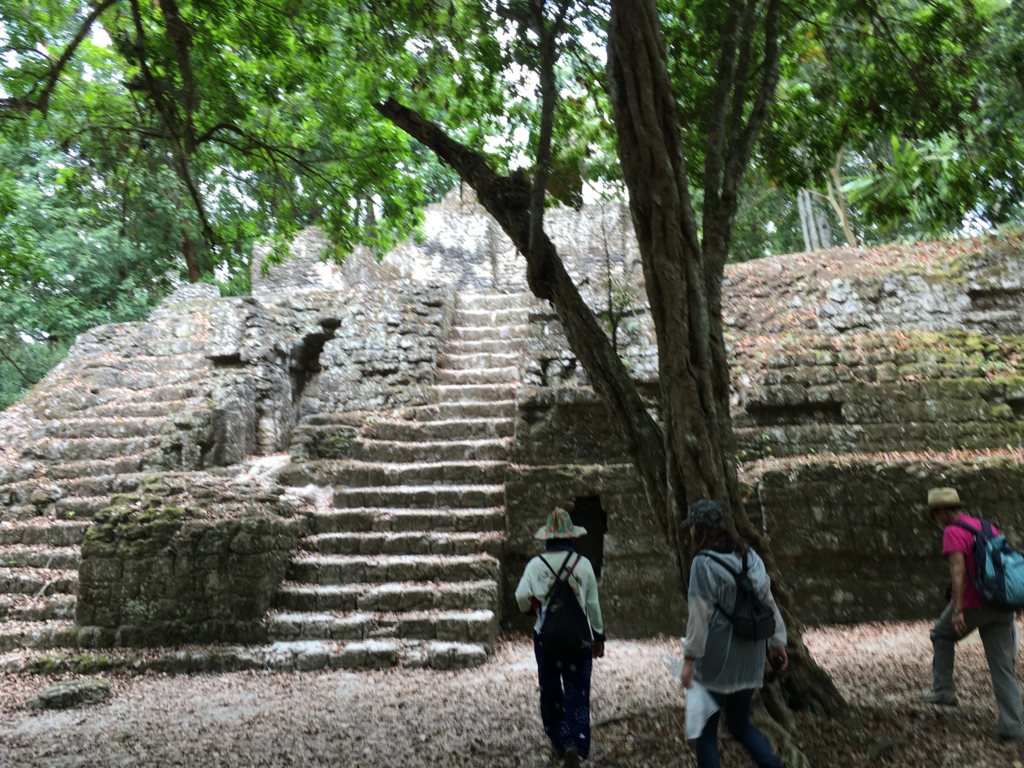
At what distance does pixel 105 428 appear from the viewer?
928 centimetres

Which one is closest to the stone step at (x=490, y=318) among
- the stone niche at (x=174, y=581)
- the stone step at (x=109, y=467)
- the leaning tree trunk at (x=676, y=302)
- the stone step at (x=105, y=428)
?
the stone step at (x=105, y=428)

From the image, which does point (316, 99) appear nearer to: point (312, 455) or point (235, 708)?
point (312, 455)

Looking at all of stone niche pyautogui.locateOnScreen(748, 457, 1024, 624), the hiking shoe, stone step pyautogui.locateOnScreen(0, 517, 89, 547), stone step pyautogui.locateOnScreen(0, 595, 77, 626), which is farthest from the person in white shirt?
stone step pyautogui.locateOnScreen(0, 517, 89, 547)

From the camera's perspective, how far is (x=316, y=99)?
7301 mm

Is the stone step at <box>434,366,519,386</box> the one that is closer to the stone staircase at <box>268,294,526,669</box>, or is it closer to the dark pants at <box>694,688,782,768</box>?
the stone staircase at <box>268,294,526,669</box>

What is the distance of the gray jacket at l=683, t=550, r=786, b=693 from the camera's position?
101 inches

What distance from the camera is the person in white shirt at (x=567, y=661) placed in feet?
10.8

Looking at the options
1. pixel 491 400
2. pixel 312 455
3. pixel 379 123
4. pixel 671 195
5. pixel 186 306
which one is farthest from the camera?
pixel 186 306

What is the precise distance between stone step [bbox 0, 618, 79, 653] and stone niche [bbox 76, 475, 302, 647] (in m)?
0.12

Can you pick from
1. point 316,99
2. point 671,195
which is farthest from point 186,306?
point 671,195

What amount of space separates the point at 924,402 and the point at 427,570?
5.28 m

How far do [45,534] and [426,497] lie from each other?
426cm

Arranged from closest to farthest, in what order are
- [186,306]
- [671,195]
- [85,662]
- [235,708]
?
[671,195] < [235,708] < [85,662] < [186,306]

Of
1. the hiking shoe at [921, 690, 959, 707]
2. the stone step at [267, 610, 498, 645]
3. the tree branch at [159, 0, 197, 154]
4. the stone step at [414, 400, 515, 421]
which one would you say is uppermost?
the tree branch at [159, 0, 197, 154]
